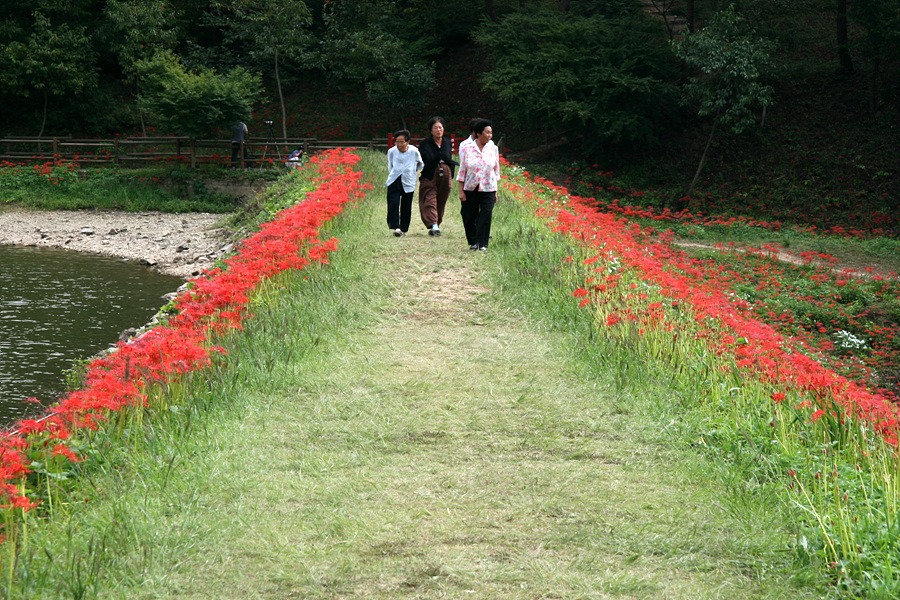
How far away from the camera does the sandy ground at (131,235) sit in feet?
64.3

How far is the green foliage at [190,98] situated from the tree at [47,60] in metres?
4.40

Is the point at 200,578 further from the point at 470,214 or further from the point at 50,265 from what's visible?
the point at 50,265

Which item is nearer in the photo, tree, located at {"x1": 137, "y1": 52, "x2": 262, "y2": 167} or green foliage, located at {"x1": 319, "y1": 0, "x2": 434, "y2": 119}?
tree, located at {"x1": 137, "y1": 52, "x2": 262, "y2": 167}

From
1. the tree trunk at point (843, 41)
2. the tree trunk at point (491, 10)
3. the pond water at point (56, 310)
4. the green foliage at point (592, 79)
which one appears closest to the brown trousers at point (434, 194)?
the pond water at point (56, 310)

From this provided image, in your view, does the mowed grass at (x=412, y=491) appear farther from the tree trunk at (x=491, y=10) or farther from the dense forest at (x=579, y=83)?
the tree trunk at (x=491, y=10)

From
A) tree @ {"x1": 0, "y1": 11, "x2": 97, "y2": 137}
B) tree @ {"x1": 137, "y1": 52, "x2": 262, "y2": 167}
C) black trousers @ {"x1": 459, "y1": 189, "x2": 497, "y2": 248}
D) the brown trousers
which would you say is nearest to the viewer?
black trousers @ {"x1": 459, "y1": 189, "x2": 497, "y2": 248}

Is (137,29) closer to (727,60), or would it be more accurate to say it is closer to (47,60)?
(47,60)

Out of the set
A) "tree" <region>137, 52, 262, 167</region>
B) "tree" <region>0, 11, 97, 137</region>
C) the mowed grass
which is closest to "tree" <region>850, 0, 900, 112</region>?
the mowed grass

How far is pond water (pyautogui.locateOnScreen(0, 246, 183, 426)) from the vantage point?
33.6 feet

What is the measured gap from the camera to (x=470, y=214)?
10945 millimetres

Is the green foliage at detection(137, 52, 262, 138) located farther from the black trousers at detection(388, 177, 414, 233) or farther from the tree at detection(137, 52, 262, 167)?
the black trousers at detection(388, 177, 414, 233)

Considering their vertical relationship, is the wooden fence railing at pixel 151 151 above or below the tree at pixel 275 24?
below

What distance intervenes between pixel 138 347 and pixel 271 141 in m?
24.5

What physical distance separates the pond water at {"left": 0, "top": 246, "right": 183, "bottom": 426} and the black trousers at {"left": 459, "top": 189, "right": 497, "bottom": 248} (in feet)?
17.6
